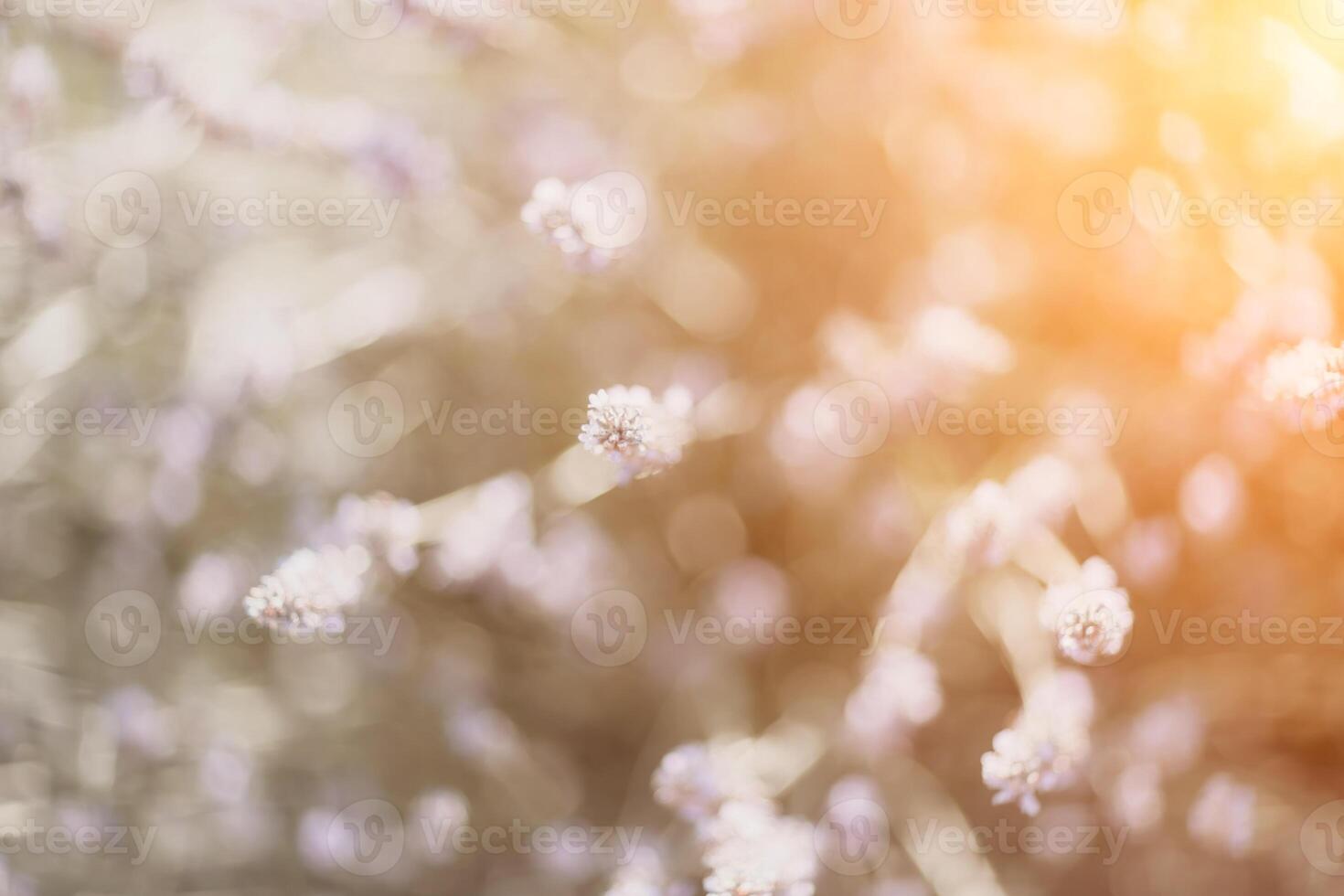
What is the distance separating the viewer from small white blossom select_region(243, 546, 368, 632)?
2.47ft

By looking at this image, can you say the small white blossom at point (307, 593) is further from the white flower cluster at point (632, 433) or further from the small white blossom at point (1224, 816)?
the small white blossom at point (1224, 816)

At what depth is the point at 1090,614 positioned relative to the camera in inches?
27.7

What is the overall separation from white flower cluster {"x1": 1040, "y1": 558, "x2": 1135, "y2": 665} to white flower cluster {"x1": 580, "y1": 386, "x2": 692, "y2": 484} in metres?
0.36

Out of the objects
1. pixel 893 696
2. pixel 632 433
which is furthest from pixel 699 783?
pixel 632 433

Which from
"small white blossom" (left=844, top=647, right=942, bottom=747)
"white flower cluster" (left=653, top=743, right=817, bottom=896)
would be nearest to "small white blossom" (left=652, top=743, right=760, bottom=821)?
"white flower cluster" (left=653, top=743, right=817, bottom=896)

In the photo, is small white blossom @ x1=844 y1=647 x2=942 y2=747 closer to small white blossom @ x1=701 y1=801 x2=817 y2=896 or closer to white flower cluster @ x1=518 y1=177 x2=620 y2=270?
small white blossom @ x1=701 y1=801 x2=817 y2=896

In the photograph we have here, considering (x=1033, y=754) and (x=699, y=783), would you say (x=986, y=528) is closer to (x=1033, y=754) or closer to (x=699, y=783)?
(x=1033, y=754)

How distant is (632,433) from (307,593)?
34 cm

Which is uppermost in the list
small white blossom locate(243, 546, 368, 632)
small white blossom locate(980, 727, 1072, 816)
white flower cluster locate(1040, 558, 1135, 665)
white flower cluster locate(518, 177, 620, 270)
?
white flower cluster locate(518, 177, 620, 270)

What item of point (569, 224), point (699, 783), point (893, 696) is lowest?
point (699, 783)

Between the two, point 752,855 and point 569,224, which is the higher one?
point 569,224

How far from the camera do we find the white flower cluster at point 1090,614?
2.29ft

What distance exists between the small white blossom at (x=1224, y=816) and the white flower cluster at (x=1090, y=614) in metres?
0.28

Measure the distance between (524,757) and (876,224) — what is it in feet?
2.17
